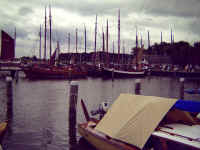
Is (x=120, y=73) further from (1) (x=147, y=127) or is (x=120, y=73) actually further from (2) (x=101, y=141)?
(1) (x=147, y=127)

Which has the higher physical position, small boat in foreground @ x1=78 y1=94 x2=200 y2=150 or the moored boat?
the moored boat

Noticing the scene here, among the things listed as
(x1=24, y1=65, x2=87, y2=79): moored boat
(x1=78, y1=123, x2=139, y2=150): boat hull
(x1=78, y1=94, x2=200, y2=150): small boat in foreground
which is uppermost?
(x1=24, y1=65, x2=87, y2=79): moored boat

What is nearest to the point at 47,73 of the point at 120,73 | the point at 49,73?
the point at 49,73

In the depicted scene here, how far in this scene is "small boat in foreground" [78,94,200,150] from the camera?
6954 mm

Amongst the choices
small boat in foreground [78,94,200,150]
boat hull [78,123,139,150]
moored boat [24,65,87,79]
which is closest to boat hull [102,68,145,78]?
moored boat [24,65,87,79]

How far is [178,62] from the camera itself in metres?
80.4

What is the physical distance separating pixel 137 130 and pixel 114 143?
901 millimetres

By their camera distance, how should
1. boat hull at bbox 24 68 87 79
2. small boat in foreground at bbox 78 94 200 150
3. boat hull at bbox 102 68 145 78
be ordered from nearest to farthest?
small boat in foreground at bbox 78 94 200 150
boat hull at bbox 24 68 87 79
boat hull at bbox 102 68 145 78

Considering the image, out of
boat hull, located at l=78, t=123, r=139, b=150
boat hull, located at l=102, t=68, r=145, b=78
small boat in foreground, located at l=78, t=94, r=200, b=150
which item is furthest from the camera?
boat hull, located at l=102, t=68, r=145, b=78

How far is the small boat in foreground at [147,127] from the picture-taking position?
22.8 ft

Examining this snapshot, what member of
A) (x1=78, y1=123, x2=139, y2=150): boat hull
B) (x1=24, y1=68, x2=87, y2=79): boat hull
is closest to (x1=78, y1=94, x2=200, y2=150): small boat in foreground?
(x1=78, y1=123, x2=139, y2=150): boat hull

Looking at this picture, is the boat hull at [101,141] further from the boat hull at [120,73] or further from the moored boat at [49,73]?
the boat hull at [120,73]

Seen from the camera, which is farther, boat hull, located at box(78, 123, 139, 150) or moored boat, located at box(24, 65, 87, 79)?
moored boat, located at box(24, 65, 87, 79)

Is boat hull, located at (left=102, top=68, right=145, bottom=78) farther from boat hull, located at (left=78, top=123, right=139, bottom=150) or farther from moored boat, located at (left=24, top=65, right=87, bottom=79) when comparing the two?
boat hull, located at (left=78, top=123, right=139, bottom=150)
